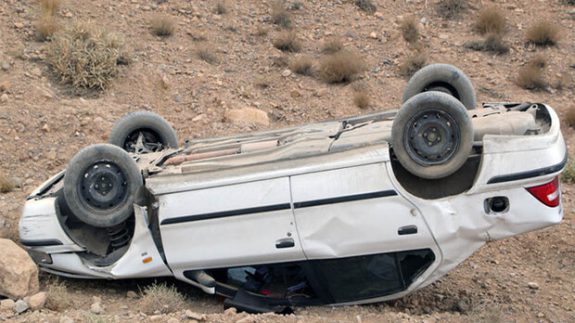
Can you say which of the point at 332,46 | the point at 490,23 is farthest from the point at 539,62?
the point at 332,46

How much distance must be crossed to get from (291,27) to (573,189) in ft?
22.9

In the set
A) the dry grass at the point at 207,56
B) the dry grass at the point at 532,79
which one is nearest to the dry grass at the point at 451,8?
the dry grass at the point at 532,79

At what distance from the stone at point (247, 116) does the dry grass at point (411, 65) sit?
3.14 m

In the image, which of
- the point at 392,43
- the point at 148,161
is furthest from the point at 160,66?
the point at 148,161

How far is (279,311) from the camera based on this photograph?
245 inches

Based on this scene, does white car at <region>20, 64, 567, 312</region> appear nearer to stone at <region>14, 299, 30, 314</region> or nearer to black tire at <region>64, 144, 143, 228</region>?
black tire at <region>64, 144, 143, 228</region>

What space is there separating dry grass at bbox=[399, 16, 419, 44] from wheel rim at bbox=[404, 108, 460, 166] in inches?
367

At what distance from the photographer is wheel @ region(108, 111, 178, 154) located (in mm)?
8086

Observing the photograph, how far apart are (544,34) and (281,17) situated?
16.5ft

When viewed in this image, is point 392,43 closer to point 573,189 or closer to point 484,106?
point 573,189

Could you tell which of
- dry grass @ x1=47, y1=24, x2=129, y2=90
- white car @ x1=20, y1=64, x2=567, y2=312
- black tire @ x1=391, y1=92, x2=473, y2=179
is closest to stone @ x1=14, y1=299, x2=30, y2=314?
white car @ x1=20, y1=64, x2=567, y2=312

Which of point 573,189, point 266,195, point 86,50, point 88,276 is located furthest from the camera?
point 86,50

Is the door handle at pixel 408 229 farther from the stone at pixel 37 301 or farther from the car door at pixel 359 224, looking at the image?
the stone at pixel 37 301

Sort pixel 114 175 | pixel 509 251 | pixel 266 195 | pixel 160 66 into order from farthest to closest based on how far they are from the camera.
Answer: pixel 160 66 → pixel 509 251 → pixel 114 175 → pixel 266 195
